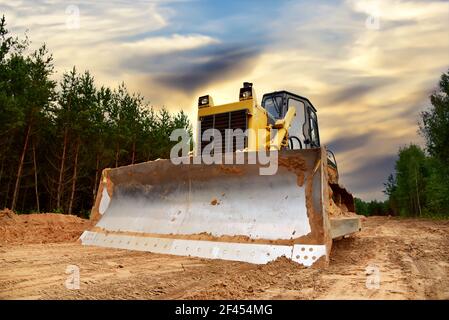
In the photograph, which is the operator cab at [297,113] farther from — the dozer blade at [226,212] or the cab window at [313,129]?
the dozer blade at [226,212]

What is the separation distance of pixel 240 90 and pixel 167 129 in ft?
91.9

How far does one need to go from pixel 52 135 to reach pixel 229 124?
2119 centimetres

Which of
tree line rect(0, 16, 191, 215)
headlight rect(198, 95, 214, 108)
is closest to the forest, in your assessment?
tree line rect(0, 16, 191, 215)

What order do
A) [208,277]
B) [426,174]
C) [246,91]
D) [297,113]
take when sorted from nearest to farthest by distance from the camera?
[208,277] → [246,91] → [297,113] → [426,174]

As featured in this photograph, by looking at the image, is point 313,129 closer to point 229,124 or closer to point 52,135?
point 229,124

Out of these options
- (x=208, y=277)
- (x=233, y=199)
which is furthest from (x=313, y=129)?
(x=208, y=277)

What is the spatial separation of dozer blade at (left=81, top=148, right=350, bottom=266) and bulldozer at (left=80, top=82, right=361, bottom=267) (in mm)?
11

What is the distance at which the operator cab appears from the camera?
679cm

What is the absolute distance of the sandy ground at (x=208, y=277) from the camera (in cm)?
256

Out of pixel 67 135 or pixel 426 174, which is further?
pixel 426 174

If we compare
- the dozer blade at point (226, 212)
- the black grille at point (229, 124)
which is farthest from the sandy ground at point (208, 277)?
the black grille at point (229, 124)

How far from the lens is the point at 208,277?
3.14m

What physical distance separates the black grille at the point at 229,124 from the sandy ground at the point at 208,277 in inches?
83.1
